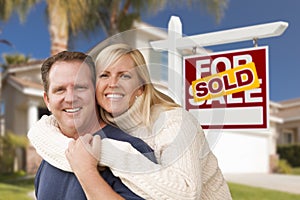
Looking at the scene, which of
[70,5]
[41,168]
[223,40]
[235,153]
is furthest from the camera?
[235,153]

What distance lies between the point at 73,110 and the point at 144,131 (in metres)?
0.19

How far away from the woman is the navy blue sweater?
0.8 inches

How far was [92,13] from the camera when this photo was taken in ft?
44.1

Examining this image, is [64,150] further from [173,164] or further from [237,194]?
[237,194]

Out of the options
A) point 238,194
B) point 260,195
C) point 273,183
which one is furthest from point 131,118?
point 273,183

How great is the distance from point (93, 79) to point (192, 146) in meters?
0.30

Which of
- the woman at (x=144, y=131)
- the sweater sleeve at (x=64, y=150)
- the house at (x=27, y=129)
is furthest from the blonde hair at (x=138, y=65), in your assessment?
the house at (x=27, y=129)

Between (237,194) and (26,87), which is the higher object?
(26,87)

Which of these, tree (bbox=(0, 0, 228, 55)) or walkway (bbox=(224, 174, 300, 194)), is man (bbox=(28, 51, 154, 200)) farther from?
walkway (bbox=(224, 174, 300, 194))

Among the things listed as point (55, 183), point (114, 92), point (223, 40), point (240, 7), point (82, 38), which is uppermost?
point (240, 7)

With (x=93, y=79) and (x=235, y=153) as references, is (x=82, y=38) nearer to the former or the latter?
(x=235, y=153)

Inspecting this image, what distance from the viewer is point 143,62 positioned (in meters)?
1.21

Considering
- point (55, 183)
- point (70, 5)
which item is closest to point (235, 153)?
point (70, 5)

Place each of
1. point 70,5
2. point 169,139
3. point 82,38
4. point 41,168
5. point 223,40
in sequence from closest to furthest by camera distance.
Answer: point 169,139 < point 41,168 < point 223,40 < point 70,5 < point 82,38
